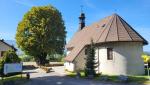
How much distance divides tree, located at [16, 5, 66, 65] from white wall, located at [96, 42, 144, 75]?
66.2ft

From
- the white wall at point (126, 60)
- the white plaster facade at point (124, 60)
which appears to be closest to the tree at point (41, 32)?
the white plaster facade at point (124, 60)

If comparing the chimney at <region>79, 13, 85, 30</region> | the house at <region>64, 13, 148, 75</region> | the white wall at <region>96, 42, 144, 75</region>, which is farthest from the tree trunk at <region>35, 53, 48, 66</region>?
the white wall at <region>96, 42, 144, 75</region>

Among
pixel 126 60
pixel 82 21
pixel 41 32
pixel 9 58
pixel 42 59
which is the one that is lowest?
pixel 126 60

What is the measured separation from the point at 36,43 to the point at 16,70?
21.6m

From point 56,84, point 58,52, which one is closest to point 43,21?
point 58,52

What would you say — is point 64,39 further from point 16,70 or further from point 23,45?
point 16,70

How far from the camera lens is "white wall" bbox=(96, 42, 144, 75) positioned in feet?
116

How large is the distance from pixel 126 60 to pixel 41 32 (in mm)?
23185

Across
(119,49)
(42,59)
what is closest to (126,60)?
(119,49)

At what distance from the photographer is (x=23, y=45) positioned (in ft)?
180

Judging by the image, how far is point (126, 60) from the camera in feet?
116

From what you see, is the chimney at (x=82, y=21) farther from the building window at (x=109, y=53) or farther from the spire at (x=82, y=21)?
the building window at (x=109, y=53)

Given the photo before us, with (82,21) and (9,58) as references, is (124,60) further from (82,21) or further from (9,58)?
(82,21)

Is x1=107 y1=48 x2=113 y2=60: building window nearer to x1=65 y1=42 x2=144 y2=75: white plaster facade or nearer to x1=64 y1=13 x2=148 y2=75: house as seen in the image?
x1=64 y1=13 x2=148 y2=75: house
